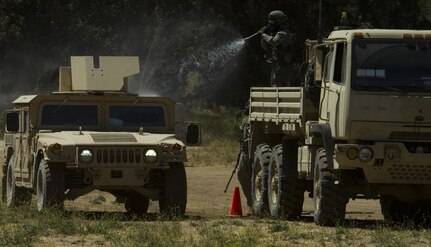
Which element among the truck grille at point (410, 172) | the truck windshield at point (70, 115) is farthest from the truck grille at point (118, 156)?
the truck grille at point (410, 172)

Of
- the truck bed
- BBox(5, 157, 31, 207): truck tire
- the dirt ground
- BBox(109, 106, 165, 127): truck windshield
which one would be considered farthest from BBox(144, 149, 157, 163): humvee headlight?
BBox(5, 157, 31, 207): truck tire

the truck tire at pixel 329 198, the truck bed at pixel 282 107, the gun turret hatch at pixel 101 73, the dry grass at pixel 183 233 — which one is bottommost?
the dry grass at pixel 183 233

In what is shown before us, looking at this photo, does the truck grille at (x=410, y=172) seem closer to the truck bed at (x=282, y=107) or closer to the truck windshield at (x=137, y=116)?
the truck bed at (x=282, y=107)

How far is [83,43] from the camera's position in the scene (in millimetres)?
54625

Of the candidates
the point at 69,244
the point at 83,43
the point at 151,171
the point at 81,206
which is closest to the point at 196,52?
the point at 83,43

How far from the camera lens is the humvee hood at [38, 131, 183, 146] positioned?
18516 mm

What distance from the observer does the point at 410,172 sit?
684 inches

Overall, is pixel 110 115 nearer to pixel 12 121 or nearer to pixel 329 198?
pixel 12 121

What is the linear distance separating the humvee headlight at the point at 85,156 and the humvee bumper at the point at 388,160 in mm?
3411

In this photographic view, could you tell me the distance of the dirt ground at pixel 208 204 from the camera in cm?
2219

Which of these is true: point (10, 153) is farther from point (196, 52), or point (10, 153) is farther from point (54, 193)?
point (196, 52)

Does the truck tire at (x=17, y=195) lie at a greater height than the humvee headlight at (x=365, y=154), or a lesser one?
lesser

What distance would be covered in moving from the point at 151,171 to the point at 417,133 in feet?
13.0

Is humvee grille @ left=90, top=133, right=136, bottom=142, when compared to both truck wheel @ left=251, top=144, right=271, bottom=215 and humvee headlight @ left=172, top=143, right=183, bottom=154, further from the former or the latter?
truck wheel @ left=251, top=144, right=271, bottom=215
